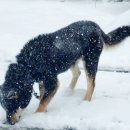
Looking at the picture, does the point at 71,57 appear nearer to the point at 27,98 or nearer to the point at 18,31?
the point at 27,98

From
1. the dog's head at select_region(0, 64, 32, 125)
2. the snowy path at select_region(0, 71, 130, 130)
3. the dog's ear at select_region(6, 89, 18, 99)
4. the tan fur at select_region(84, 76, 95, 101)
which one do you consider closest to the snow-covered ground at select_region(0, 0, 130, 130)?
the snowy path at select_region(0, 71, 130, 130)

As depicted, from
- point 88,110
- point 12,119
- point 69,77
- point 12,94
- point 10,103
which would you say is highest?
point 12,94

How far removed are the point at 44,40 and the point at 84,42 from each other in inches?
26.0

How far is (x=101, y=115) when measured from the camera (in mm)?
6469

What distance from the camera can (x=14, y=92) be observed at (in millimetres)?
6125

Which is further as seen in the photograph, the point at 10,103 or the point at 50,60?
the point at 50,60

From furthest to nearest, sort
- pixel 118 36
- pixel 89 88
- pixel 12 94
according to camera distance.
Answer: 1. pixel 118 36
2. pixel 89 88
3. pixel 12 94

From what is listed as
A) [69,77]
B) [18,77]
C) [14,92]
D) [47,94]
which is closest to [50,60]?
[47,94]

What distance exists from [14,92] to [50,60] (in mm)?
882

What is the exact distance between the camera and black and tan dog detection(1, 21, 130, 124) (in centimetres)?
625

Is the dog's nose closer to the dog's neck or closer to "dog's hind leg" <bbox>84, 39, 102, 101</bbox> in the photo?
the dog's neck

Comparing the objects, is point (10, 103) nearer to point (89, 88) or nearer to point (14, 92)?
point (14, 92)

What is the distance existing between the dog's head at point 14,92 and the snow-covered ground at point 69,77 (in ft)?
0.74

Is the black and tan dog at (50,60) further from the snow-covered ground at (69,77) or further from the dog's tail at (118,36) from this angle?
the snow-covered ground at (69,77)
